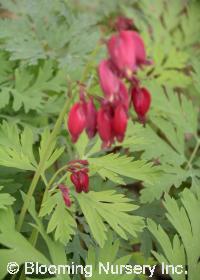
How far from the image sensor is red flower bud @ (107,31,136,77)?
1112 millimetres

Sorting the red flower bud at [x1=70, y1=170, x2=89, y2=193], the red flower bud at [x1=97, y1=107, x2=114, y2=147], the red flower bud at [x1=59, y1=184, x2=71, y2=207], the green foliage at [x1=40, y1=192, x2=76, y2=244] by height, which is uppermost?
the red flower bud at [x1=97, y1=107, x2=114, y2=147]

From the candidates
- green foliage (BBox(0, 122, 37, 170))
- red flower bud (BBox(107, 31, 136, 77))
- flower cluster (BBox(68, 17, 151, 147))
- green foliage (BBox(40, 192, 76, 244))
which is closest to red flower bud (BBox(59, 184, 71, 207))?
green foliage (BBox(40, 192, 76, 244))

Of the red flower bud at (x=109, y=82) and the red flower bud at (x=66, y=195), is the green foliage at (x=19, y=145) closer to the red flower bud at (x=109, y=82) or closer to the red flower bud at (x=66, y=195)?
the red flower bud at (x=66, y=195)

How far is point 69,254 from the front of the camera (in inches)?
78.6

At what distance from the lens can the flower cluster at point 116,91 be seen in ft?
3.70

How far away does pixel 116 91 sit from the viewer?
1149mm

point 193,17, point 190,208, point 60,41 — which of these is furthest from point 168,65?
point 190,208

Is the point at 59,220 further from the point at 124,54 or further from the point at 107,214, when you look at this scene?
the point at 124,54

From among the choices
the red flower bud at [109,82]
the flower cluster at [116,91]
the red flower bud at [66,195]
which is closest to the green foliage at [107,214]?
the red flower bud at [66,195]

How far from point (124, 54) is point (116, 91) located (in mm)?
107

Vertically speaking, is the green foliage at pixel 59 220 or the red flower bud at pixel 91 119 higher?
the red flower bud at pixel 91 119

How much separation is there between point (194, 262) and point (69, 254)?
2.02 feet

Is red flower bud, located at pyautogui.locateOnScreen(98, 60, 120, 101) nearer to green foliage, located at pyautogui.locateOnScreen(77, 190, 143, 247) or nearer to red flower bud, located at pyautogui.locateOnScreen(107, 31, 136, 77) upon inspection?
red flower bud, located at pyautogui.locateOnScreen(107, 31, 136, 77)

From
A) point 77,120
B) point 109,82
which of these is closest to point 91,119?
point 77,120
